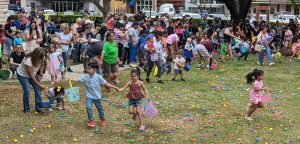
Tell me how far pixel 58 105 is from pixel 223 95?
432 centimetres

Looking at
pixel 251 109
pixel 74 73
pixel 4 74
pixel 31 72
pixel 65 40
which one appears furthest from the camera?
pixel 74 73

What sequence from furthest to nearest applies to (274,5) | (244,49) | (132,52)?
1. (274,5)
2. (244,49)
3. (132,52)

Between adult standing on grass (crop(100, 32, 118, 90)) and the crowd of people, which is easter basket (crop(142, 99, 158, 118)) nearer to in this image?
the crowd of people

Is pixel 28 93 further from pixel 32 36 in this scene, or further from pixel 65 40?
pixel 32 36

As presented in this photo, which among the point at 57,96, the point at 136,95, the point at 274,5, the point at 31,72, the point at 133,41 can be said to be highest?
the point at 274,5

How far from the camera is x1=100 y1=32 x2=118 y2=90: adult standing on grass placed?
40.0 ft

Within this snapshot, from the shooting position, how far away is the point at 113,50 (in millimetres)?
12281

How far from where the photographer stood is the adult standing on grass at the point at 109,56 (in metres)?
12.2

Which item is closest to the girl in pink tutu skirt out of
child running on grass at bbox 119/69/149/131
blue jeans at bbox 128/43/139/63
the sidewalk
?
the sidewalk

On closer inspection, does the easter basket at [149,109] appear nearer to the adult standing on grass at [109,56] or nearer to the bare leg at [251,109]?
the bare leg at [251,109]

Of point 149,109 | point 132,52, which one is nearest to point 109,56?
point 149,109

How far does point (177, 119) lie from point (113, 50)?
10.0 ft

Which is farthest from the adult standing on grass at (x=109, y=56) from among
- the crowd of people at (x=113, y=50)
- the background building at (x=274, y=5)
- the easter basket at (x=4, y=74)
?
the background building at (x=274, y=5)

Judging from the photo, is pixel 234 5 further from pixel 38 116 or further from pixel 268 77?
pixel 38 116
